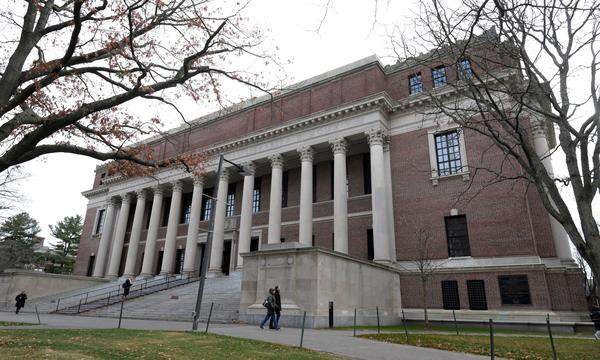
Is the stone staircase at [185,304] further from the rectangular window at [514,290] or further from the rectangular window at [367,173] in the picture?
the rectangular window at [514,290]

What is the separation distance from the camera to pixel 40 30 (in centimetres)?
934

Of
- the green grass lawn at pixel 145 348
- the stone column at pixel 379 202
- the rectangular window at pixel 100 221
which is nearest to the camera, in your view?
the green grass lawn at pixel 145 348

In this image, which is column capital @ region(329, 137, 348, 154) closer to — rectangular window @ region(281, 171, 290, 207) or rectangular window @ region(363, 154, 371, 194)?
rectangular window @ region(363, 154, 371, 194)

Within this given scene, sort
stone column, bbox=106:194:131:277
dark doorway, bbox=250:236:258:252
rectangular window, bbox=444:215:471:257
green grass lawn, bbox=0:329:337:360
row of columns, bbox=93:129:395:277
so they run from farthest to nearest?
stone column, bbox=106:194:131:277 → dark doorway, bbox=250:236:258:252 → row of columns, bbox=93:129:395:277 → rectangular window, bbox=444:215:471:257 → green grass lawn, bbox=0:329:337:360

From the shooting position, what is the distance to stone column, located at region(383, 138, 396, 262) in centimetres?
2583

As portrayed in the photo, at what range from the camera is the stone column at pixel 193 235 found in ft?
111

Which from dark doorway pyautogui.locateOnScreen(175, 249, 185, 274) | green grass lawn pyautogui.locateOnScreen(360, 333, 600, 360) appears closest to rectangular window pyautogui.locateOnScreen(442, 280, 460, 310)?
green grass lawn pyautogui.locateOnScreen(360, 333, 600, 360)

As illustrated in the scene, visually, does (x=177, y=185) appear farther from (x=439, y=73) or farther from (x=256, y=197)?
(x=439, y=73)

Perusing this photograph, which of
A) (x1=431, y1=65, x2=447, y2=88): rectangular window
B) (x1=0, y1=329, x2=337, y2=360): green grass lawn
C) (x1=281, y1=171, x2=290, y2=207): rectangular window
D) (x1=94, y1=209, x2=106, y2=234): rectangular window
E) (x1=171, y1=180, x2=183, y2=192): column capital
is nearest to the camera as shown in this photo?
(x1=0, y1=329, x2=337, y2=360): green grass lawn

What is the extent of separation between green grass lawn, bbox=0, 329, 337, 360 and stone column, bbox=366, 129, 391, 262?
15004 millimetres

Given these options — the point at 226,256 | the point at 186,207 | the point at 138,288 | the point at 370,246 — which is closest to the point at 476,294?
the point at 370,246

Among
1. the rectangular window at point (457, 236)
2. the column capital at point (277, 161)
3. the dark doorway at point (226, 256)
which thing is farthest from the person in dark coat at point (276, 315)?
the dark doorway at point (226, 256)

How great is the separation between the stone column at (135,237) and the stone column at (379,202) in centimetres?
2666

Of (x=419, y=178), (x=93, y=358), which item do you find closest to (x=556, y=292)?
(x=419, y=178)
